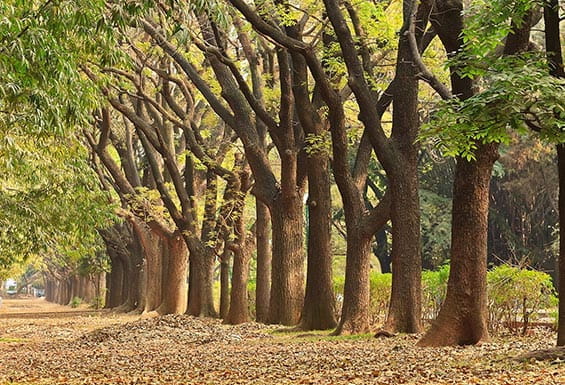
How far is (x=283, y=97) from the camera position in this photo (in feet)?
61.4

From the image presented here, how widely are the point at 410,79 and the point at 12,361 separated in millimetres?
8589

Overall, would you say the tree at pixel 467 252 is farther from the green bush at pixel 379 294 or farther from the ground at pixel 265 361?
the green bush at pixel 379 294

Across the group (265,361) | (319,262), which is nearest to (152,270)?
(319,262)

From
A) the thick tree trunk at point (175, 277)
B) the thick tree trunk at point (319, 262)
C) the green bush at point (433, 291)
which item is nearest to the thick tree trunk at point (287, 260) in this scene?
the thick tree trunk at point (319, 262)

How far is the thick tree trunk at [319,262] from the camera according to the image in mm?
17672

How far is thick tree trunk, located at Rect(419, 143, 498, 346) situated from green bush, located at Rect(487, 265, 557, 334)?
3929 mm

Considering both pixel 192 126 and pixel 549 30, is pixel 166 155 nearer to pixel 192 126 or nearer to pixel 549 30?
pixel 192 126

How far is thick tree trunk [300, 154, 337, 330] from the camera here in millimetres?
17672

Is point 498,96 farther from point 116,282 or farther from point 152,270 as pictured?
point 116,282

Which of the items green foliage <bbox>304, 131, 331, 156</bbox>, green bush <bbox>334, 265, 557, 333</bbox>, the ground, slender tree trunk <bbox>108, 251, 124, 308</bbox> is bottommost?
the ground

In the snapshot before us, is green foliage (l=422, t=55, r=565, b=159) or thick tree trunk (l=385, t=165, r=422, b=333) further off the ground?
green foliage (l=422, t=55, r=565, b=159)

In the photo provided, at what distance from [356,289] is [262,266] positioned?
8.10 meters

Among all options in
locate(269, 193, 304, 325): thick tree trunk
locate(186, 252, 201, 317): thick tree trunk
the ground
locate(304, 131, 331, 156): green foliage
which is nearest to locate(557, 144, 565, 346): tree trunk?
the ground

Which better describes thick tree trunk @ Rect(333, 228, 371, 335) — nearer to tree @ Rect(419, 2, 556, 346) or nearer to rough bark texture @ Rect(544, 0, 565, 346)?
tree @ Rect(419, 2, 556, 346)
